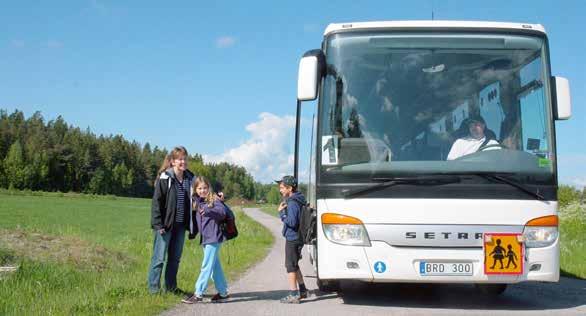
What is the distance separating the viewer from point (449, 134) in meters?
7.52

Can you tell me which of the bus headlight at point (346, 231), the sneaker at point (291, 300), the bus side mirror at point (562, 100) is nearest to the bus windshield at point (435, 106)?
the bus side mirror at point (562, 100)

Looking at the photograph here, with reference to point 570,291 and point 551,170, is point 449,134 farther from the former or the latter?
point 570,291

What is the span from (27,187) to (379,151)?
117 metres

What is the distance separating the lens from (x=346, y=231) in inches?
287

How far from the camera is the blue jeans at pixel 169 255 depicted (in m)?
8.00

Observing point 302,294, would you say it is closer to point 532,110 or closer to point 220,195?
point 220,195

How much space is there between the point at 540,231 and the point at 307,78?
10.1ft

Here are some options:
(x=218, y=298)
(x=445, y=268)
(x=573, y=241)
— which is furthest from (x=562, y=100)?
(x=573, y=241)

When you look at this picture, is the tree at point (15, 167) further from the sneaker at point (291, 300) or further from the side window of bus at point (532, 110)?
the side window of bus at point (532, 110)

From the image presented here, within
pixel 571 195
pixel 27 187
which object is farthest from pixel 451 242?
pixel 27 187

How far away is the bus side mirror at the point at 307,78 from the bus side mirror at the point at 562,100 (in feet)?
9.26

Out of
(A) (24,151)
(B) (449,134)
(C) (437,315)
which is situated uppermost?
(A) (24,151)

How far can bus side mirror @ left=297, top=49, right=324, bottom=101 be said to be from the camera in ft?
23.9

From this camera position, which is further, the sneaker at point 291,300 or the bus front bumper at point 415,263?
the sneaker at point 291,300
